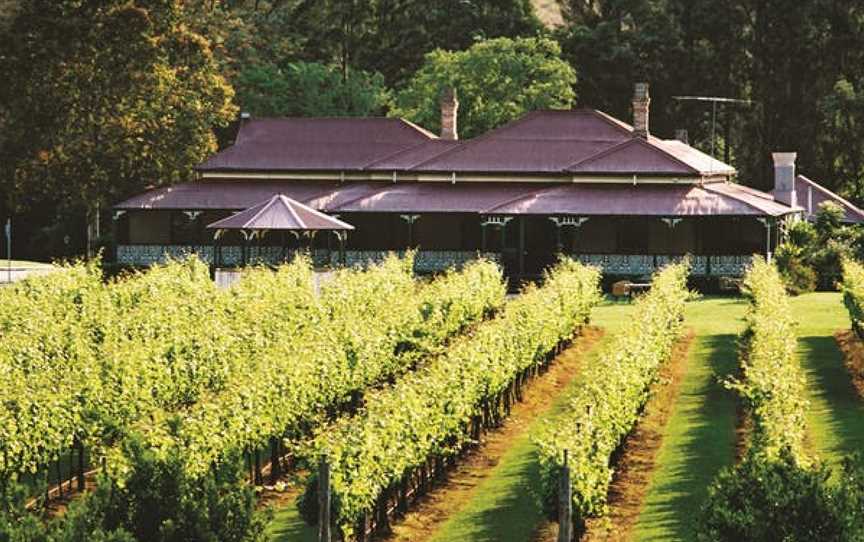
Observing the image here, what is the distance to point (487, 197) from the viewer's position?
5425 centimetres

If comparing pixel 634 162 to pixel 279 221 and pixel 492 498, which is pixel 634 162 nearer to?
pixel 279 221

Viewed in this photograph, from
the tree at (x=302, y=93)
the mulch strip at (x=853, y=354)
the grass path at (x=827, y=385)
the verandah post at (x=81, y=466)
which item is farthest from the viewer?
the tree at (x=302, y=93)

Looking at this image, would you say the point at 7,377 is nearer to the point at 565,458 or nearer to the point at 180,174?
the point at 565,458

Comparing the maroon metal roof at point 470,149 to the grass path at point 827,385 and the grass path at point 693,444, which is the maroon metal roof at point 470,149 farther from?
the grass path at point 693,444

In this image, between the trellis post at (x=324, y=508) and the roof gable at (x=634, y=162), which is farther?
the roof gable at (x=634, y=162)

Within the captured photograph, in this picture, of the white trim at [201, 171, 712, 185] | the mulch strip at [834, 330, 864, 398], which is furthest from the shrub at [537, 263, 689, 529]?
the white trim at [201, 171, 712, 185]

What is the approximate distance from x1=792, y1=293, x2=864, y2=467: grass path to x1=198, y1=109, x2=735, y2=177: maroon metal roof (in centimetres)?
1029

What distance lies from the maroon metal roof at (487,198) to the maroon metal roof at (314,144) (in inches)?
30.0

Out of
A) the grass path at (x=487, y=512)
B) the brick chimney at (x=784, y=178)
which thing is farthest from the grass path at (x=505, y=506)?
the brick chimney at (x=784, y=178)

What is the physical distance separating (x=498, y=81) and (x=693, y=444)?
4541 centimetres

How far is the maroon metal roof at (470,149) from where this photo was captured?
54375 millimetres

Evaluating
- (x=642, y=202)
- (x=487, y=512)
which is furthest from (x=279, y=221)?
(x=487, y=512)

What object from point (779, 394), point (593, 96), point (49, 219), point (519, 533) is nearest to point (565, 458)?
point (519, 533)

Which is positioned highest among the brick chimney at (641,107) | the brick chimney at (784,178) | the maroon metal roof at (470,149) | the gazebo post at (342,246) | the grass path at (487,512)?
the brick chimney at (641,107)
